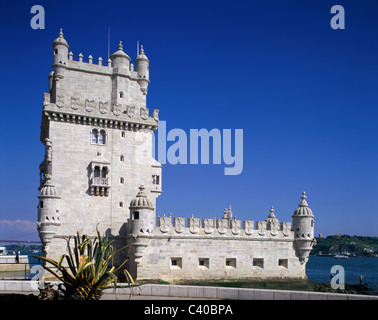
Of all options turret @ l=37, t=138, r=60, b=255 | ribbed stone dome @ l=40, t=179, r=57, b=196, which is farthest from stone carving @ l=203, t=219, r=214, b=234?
ribbed stone dome @ l=40, t=179, r=57, b=196

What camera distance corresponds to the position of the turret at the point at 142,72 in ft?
118

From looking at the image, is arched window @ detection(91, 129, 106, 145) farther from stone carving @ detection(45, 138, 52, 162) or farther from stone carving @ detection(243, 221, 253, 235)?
stone carving @ detection(243, 221, 253, 235)

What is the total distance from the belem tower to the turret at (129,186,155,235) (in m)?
0.08

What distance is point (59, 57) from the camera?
108ft

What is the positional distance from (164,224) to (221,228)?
5.07m

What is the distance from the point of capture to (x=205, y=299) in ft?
59.1

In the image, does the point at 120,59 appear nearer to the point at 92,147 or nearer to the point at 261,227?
the point at 92,147

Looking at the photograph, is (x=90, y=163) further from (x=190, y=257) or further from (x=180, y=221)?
(x=190, y=257)

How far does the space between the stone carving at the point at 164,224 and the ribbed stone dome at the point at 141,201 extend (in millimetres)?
1613

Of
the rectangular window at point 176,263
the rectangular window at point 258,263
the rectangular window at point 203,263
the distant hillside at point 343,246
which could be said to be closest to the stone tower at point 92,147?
the rectangular window at point 176,263

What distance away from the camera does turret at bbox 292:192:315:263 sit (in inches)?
1426

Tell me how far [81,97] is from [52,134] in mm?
3991

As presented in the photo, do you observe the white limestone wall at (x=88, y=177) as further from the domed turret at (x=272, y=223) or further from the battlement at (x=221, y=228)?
the domed turret at (x=272, y=223)

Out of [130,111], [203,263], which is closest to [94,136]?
[130,111]
